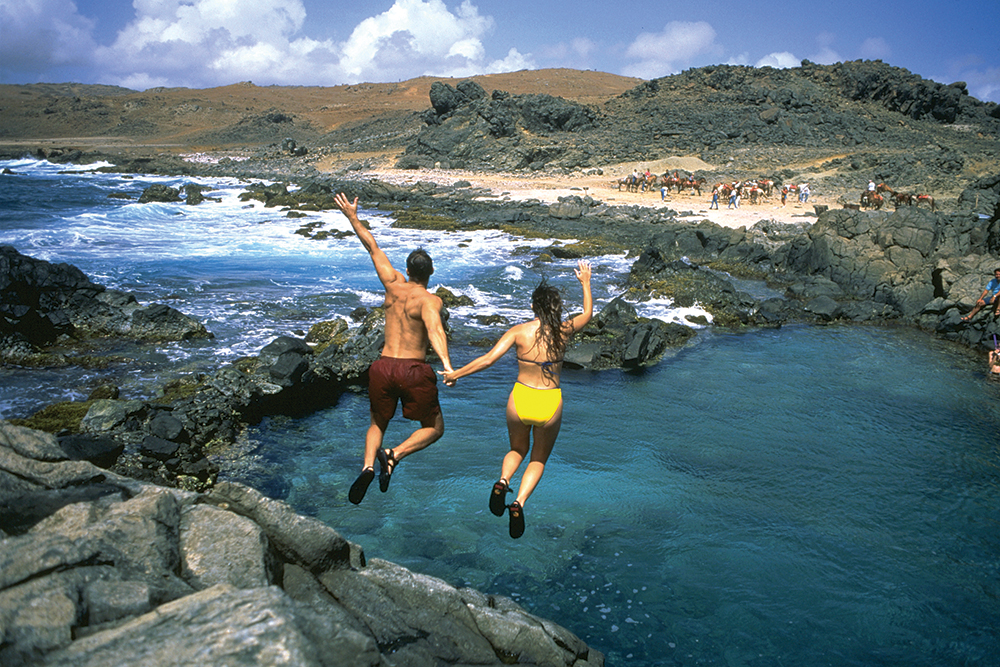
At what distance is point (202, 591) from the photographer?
358cm

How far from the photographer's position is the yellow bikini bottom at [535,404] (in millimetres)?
5914

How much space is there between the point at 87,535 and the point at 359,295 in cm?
1787

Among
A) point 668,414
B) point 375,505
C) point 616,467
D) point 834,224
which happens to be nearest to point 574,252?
point 834,224

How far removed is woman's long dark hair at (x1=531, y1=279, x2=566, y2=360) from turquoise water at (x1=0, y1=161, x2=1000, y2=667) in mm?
3170

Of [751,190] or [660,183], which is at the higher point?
[660,183]

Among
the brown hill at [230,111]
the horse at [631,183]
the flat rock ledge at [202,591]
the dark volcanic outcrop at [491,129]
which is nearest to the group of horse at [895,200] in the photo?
the horse at [631,183]

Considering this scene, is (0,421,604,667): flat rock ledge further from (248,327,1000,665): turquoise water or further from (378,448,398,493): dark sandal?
(248,327,1000,665): turquoise water

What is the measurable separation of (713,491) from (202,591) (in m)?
8.09

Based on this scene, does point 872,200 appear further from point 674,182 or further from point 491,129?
point 491,129

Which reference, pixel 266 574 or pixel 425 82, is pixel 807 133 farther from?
pixel 425 82

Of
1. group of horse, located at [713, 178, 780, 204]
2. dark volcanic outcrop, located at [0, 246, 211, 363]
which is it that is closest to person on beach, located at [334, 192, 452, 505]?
dark volcanic outcrop, located at [0, 246, 211, 363]

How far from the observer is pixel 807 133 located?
5888cm

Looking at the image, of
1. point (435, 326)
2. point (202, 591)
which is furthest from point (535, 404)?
point (202, 591)

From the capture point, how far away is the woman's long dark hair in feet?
19.4
